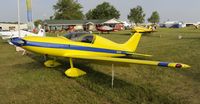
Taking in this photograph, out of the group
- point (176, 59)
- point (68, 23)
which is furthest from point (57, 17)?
point (176, 59)

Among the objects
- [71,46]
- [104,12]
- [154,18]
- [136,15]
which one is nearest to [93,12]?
[104,12]

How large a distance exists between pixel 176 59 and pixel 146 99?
643 cm

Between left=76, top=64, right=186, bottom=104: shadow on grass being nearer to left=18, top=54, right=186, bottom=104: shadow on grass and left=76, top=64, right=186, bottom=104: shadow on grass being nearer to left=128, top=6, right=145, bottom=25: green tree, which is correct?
left=18, top=54, right=186, bottom=104: shadow on grass

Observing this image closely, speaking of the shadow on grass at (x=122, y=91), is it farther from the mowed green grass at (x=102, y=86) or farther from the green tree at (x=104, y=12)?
the green tree at (x=104, y=12)

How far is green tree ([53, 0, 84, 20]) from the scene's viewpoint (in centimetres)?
10395

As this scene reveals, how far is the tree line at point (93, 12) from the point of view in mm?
104625

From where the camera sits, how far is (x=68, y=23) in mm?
73438

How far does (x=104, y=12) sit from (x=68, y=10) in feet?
53.0

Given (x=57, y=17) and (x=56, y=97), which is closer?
(x=56, y=97)

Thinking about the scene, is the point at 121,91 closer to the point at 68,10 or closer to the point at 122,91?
the point at 122,91

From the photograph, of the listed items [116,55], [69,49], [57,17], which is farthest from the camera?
[57,17]

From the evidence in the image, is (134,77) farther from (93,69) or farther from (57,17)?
(57,17)

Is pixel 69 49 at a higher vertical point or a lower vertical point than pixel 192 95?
higher

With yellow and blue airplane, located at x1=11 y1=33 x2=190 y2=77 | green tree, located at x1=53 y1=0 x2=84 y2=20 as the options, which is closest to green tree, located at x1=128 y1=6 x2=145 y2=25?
green tree, located at x1=53 y1=0 x2=84 y2=20
